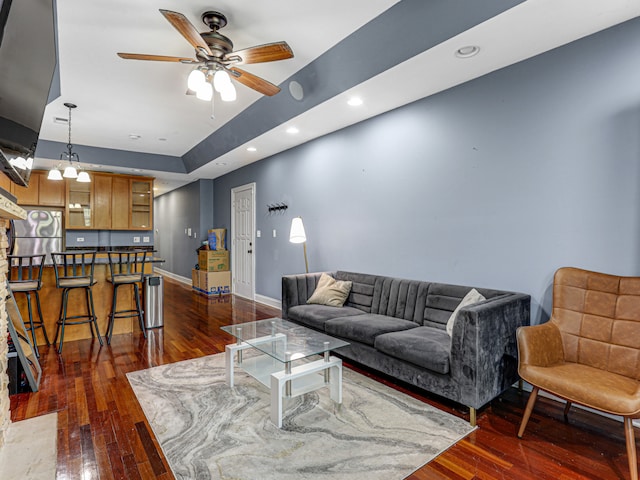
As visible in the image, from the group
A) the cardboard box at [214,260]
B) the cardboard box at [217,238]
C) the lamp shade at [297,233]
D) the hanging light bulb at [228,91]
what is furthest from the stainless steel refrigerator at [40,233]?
the hanging light bulb at [228,91]

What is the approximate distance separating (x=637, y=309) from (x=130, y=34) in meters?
4.00

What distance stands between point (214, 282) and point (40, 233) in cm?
308

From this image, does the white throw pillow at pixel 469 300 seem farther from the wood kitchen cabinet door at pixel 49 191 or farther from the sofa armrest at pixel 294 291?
the wood kitchen cabinet door at pixel 49 191

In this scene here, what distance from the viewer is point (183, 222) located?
8.57 m

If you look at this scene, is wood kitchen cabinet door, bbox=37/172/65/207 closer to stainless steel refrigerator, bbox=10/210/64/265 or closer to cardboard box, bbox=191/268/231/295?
stainless steel refrigerator, bbox=10/210/64/265

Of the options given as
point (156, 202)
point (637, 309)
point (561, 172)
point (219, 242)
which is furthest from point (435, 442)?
point (156, 202)

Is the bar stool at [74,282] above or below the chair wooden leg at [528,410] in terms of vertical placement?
above

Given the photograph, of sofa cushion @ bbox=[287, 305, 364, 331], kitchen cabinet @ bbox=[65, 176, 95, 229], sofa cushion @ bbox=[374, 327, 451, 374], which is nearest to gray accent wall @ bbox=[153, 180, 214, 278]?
kitchen cabinet @ bbox=[65, 176, 95, 229]

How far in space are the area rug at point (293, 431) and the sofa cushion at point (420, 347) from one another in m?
0.32

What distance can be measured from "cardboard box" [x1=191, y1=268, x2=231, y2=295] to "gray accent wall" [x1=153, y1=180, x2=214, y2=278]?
980mm

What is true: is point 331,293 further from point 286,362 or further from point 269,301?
point 269,301

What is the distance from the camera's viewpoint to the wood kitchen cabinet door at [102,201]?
6441 millimetres

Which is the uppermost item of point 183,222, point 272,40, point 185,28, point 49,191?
point 272,40

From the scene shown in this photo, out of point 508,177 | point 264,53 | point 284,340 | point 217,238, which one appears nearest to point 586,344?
point 508,177
